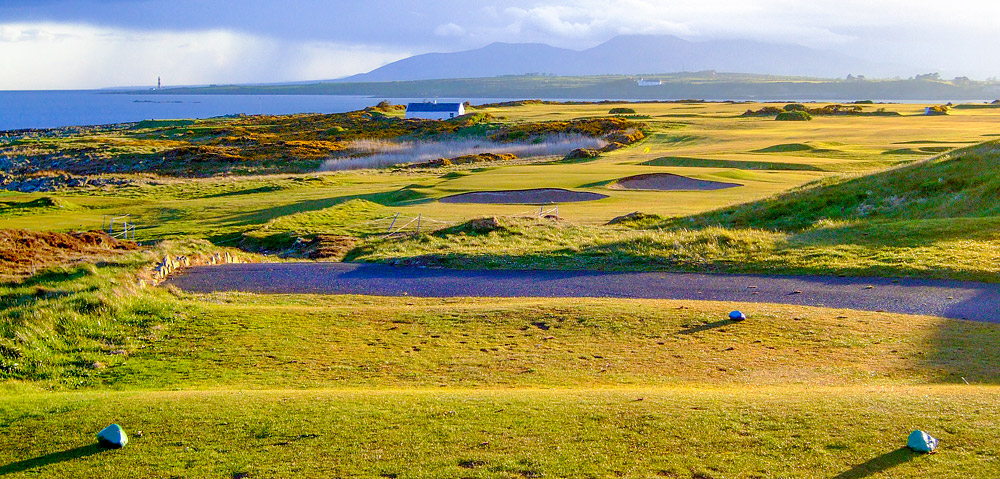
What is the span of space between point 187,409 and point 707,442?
5077 mm

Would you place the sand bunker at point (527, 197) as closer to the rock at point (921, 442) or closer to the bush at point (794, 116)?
the rock at point (921, 442)

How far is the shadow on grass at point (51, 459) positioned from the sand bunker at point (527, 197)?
28766 mm

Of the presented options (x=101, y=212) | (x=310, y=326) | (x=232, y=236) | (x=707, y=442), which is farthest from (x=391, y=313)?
(x=101, y=212)

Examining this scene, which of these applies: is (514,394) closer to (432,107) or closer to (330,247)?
(330,247)

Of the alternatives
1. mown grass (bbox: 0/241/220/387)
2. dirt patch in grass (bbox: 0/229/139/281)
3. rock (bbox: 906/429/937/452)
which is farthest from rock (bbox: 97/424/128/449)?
dirt patch in grass (bbox: 0/229/139/281)

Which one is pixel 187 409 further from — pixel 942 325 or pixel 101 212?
pixel 101 212

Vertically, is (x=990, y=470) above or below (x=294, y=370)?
above

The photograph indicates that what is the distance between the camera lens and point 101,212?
36.4 metres

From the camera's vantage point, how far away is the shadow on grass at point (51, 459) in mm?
6284

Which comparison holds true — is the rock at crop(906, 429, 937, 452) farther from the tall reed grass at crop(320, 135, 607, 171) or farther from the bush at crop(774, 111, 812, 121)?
the bush at crop(774, 111, 812, 121)

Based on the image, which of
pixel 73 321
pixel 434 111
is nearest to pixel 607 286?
pixel 73 321

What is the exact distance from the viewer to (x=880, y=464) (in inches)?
231

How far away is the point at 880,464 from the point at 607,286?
10.4m

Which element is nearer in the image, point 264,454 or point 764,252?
point 264,454
